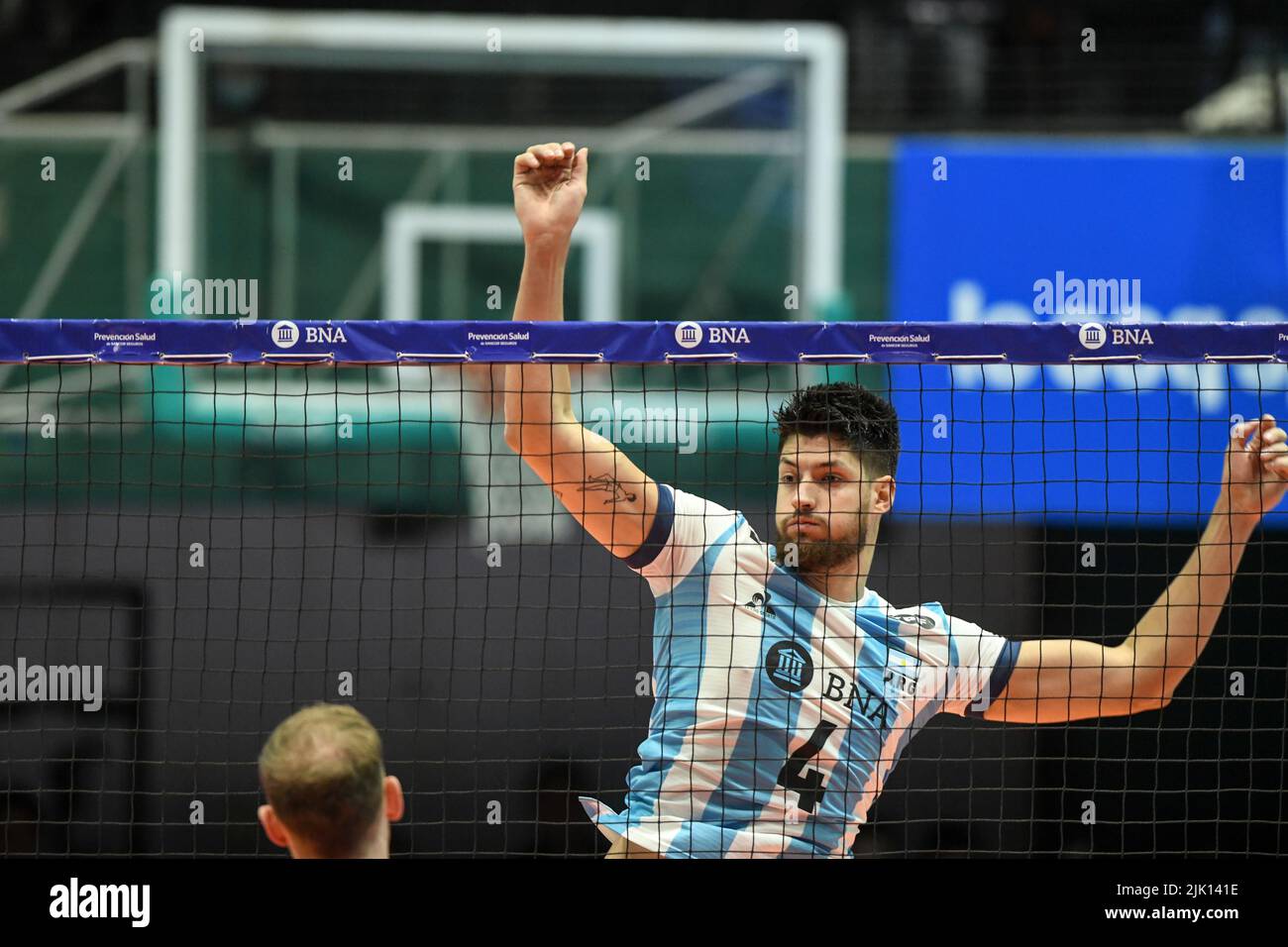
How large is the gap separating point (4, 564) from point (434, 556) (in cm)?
257

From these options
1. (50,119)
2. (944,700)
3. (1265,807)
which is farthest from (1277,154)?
(50,119)

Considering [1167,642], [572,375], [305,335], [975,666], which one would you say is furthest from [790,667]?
[572,375]

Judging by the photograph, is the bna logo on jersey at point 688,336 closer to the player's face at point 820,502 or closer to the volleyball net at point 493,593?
the player's face at point 820,502

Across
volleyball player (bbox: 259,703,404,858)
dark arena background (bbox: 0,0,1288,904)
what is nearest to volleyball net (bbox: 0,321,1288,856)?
dark arena background (bbox: 0,0,1288,904)

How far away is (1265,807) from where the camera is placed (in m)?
10.4

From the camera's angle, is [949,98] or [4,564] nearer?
[4,564]

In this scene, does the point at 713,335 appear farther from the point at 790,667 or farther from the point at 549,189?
→ the point at 790,667

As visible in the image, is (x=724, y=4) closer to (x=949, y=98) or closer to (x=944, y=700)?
(x=949, y=98)

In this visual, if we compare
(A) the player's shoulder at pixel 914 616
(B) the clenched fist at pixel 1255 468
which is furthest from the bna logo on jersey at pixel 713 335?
(B) the clenched fist at pixel 1255 468

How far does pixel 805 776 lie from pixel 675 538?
2.46ft

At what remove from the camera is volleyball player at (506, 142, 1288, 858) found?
452cm
